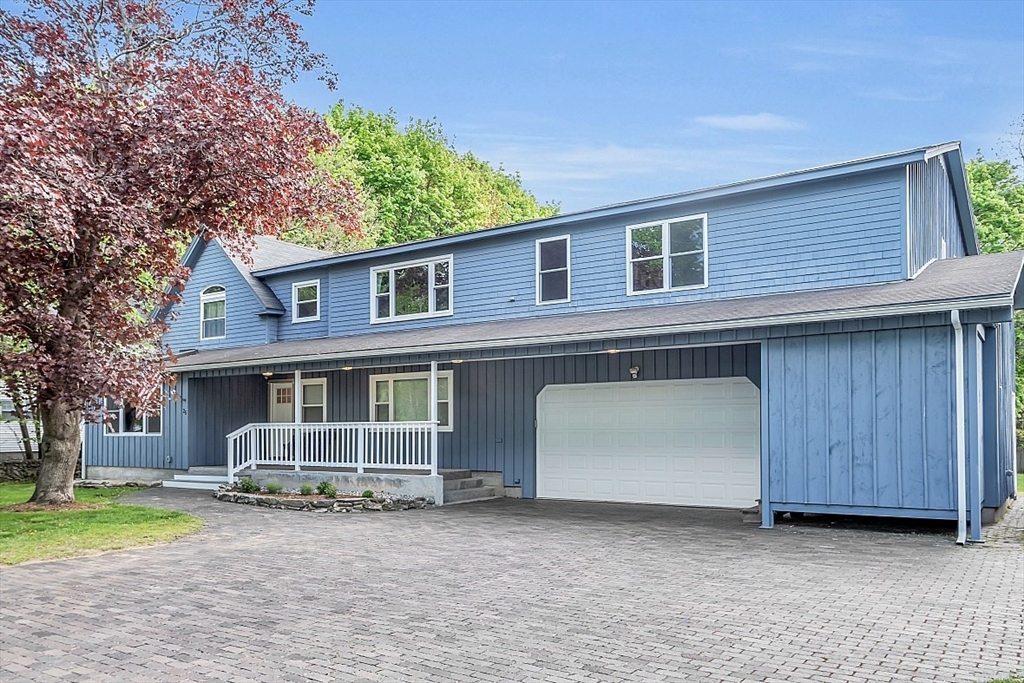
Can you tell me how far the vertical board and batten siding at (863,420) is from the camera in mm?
10258

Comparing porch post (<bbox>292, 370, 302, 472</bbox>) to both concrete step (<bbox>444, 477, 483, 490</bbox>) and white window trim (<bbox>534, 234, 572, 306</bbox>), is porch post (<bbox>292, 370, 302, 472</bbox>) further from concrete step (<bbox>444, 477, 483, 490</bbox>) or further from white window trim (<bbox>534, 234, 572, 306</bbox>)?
white window trim (<bbox>534, 234, 572, 306</bbox>)

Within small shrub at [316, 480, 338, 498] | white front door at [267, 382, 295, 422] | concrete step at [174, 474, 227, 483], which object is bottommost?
concrete step at [174, 474, 227, 483]

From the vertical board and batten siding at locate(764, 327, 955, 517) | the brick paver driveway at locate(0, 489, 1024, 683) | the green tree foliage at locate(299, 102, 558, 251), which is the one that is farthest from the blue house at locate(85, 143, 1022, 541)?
the green tree foliage at locate(299, 102, 558, 251)

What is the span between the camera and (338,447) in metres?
16.9

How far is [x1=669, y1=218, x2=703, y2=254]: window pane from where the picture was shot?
14336 millimetres

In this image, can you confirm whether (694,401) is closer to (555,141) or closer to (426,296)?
(426,296)

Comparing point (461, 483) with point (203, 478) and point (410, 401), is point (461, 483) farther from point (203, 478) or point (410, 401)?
point (203, 478)

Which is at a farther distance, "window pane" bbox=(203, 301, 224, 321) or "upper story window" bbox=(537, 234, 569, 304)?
"window pane" bbox=(203, 301, 224, 321)

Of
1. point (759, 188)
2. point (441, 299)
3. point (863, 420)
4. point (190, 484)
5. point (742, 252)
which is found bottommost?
point (190, 484)

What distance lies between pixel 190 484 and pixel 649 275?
11.3 meters

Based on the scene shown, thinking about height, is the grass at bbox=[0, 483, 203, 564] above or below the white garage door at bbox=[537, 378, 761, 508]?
below

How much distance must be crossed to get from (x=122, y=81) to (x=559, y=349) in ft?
30.7

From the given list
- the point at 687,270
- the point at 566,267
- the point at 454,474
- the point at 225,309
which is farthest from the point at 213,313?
the point at 687,270

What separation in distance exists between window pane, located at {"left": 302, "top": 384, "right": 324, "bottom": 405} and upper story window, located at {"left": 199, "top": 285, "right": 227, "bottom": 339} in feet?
10.8
